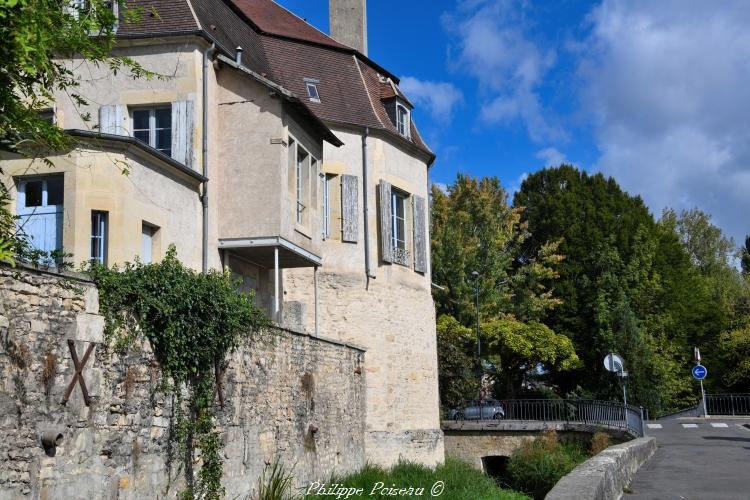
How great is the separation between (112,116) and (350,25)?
507 inches

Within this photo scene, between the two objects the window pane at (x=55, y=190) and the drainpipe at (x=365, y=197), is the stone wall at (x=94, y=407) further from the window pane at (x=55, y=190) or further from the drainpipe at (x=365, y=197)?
the drainpipe at (x=365, y=197)

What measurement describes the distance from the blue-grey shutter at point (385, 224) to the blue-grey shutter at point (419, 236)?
50.6 inches

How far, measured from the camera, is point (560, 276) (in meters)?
47.9

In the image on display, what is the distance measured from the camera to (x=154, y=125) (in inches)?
712

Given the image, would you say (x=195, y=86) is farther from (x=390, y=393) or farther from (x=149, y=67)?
(x=390, y=393)

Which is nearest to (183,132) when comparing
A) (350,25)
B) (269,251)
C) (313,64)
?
(269,251)

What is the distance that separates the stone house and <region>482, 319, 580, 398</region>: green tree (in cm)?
1466

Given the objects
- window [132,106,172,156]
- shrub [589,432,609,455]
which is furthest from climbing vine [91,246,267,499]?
shrub [589,432,609,455]

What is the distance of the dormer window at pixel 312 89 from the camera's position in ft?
82.4

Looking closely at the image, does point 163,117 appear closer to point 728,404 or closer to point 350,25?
point 350,25

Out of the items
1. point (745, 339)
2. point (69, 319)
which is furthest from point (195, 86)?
point (745, 339)

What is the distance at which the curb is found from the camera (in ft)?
32.0

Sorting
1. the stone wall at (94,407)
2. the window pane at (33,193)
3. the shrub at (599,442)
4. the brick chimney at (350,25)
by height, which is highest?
the brick chimney at (350,25)

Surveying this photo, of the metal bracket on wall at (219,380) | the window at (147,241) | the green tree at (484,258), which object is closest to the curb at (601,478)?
the metal bracket on wall at (219,380)
